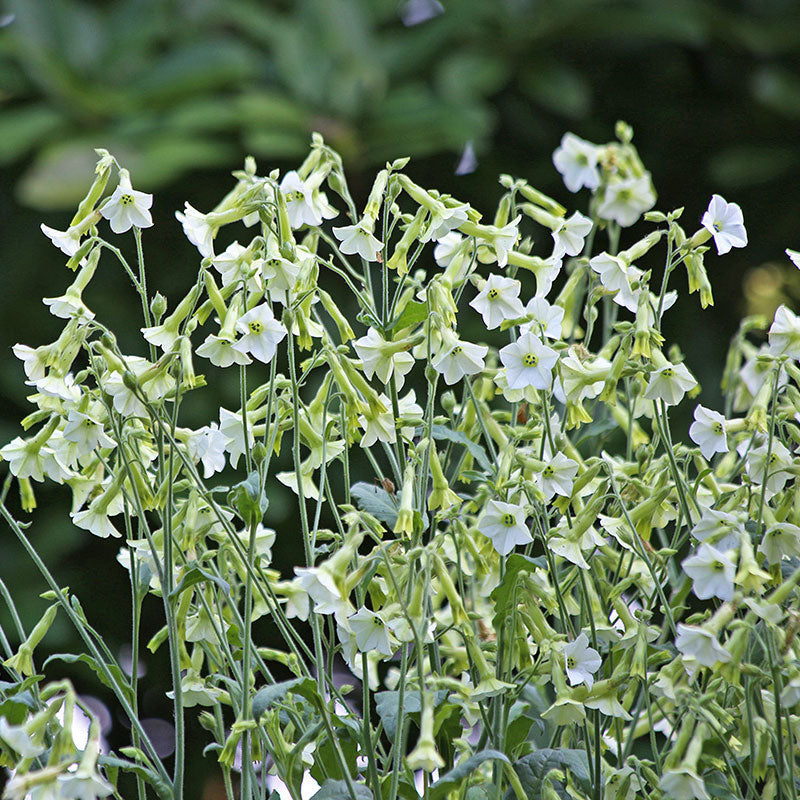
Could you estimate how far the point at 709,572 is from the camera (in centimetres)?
58

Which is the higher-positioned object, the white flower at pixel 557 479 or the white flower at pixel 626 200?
the white flower at pixel 557 479

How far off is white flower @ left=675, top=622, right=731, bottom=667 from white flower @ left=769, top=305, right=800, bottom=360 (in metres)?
0.19

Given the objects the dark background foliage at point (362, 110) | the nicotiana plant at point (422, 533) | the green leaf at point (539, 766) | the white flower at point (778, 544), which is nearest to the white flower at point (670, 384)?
the nicotiana plant at point (422, 533)

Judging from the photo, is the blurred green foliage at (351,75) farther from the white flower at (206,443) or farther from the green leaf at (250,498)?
the green leaf at (250,498)

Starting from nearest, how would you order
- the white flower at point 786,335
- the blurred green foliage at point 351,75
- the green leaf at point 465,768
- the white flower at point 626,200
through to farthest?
the green leaf at point 465,768
the white flower at point 786,335
the white flower at point 626,200
the blurred green foliage at point 351,75

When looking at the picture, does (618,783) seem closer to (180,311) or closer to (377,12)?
(180,311)

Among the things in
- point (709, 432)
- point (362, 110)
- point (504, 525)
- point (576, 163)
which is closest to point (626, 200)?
point (576, 163)

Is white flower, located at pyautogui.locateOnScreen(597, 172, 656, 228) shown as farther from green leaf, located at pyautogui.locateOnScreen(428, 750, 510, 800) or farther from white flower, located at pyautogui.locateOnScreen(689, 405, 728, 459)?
green leaf, located at pyautogui.locateOnScreen(428, 750, 510, 800)

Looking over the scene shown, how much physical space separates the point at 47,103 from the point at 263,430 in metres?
1.12

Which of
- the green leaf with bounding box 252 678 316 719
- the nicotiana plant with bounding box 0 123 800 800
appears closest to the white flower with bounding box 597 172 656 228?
the nicotiana plant with bounding box 0 123 800 800

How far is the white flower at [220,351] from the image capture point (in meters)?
0.64

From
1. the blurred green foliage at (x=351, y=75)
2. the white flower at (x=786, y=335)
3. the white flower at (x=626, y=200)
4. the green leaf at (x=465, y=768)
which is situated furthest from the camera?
the blurred green foliage at (x=351, y=75)

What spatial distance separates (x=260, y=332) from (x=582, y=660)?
0.88 feet

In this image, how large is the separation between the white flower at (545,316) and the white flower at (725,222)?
0.12m
